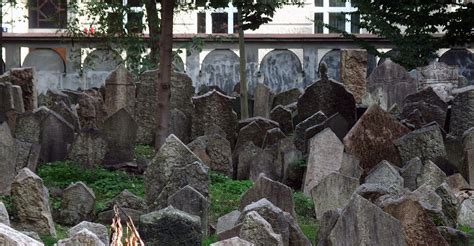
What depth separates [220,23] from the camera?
3612cm

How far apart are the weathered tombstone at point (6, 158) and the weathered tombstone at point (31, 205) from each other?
1.75m

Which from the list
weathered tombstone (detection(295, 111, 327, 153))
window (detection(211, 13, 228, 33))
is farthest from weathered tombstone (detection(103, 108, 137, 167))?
window (detection(211, 13, 228, 33))

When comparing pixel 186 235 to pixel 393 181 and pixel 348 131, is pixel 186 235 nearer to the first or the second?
pixel 393 181

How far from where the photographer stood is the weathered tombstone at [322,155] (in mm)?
12609

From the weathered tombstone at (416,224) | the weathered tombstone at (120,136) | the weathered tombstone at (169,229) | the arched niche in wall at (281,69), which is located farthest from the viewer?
the arched niche in wall at (281,69)

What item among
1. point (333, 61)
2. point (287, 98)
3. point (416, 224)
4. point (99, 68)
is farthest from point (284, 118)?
point (99, 68)

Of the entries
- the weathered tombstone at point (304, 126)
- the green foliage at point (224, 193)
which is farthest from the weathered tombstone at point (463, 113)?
the green foliage at point (224, 193)

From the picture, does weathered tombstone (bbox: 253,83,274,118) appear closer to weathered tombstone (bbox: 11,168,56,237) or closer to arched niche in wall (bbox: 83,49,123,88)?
arched niche in wall (bbox: 83,49,123,88)

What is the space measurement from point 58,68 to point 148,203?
1406cm

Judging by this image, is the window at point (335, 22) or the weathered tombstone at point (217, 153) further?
the window at point (335, 22)

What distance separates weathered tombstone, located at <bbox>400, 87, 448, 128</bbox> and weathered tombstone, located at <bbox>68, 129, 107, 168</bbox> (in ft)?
13.1

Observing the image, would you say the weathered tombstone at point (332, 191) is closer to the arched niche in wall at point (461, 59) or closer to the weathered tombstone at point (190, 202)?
the weathered tombstone at point (190, 202)

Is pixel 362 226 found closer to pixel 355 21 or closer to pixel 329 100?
pixel 329 100

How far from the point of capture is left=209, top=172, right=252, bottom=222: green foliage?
449 inches
